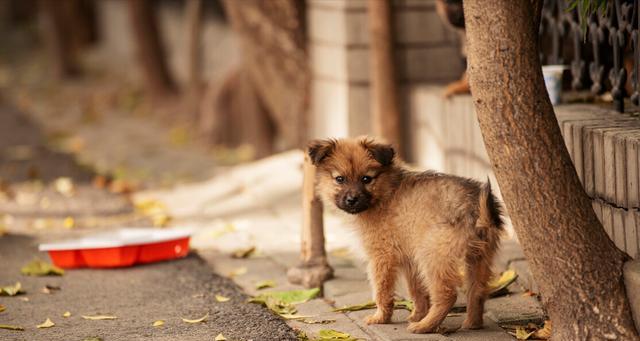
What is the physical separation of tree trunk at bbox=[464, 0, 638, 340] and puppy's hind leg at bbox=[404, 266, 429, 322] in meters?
0.81

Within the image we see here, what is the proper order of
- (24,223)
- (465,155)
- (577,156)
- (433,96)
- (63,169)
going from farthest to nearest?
(63,169), (24,223), (433,96), (465,155), (577,156)

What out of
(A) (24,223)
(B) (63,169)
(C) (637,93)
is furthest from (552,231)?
(B) (63,169)

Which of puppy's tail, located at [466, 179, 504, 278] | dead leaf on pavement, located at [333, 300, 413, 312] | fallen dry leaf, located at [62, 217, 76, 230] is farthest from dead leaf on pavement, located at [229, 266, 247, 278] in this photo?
fallen dry leaf, located at [62, 217, 76, 230]

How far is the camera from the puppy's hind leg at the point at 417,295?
17.8ft

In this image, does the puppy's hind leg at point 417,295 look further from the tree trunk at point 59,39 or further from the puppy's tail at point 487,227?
the tree trunk at point 59,39

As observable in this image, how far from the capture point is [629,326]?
459 cm

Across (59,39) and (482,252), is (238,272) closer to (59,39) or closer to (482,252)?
(482,252)

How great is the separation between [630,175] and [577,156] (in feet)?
2.26

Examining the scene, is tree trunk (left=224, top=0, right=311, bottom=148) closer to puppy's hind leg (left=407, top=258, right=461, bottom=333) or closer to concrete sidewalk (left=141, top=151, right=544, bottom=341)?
concrete sidewalk (left=141, top=151, right=544, bottom=341)

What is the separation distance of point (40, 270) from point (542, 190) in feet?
12.2

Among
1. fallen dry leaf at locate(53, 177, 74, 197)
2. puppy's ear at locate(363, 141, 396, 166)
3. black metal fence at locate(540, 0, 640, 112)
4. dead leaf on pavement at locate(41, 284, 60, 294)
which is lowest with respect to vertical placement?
dead leaf on pavement at locate(41, 284, 60, 294)

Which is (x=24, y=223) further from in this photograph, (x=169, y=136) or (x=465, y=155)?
(x=169, y=136)

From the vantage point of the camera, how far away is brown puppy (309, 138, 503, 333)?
16.5ft

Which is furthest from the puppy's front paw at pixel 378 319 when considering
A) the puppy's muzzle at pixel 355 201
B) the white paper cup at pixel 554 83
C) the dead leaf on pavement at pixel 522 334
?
the white paper cup at pixel 554 83
